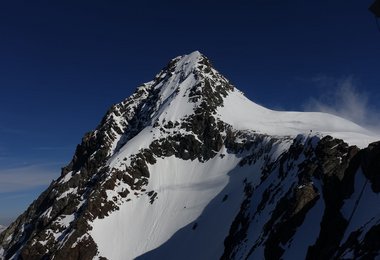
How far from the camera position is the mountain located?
52469 mm

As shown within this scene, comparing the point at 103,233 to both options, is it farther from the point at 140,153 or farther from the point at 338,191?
the point at 338,191

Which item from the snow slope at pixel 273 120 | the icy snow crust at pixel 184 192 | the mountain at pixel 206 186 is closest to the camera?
the mountain at pixel 206 186

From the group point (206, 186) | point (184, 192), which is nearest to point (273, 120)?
point (206, 186)

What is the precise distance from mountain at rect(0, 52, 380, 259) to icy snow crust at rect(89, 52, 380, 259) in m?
0.37

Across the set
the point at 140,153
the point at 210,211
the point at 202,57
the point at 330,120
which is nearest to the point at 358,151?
the point at 210,211

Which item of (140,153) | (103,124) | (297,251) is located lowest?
(297,251)

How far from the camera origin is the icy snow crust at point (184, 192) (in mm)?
110062

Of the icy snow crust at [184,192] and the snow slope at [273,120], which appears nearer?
the icy snow crust at [184,192]

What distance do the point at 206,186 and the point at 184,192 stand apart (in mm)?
7060

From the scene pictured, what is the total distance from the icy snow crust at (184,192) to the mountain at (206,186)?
374 millimetres

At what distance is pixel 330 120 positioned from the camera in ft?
543

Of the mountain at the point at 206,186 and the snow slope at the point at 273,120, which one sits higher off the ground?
the snow slope at the point at 273,120

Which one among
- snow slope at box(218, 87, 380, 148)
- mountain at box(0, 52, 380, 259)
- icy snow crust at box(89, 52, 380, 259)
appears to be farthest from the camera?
snow slope at box(218, 87, 380, 148)

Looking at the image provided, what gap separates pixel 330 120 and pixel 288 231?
117 m
